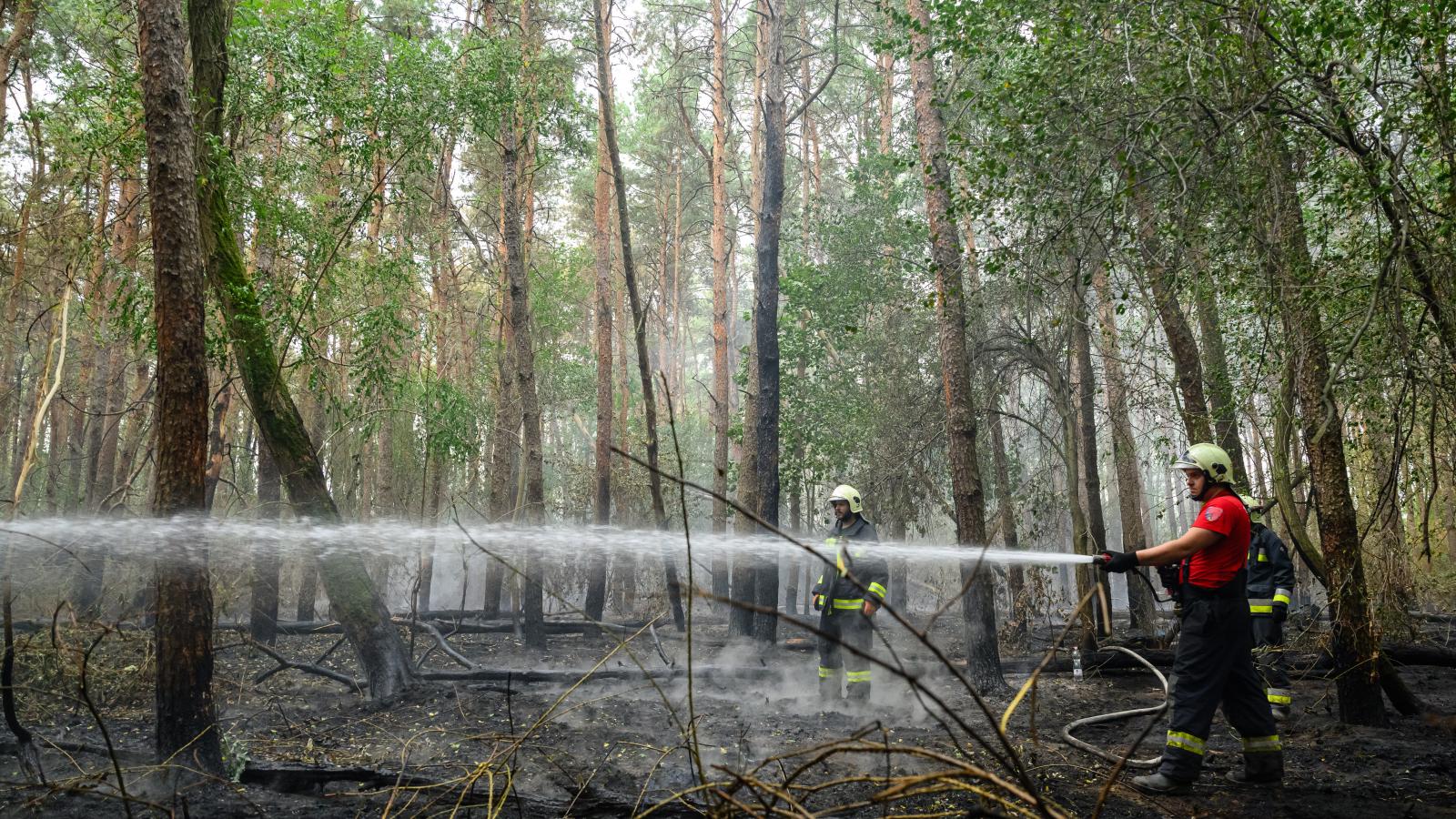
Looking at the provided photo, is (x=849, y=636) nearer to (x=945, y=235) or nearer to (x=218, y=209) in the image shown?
(x=945, y=235)

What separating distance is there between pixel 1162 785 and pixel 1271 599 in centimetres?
306

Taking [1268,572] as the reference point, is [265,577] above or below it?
below

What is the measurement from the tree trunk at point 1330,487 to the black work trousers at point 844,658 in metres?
3.80

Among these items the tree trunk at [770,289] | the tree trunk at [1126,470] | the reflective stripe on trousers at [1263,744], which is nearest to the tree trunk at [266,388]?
the tree trunk at [770,289]

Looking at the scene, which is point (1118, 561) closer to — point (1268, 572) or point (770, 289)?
point (1268, 572)

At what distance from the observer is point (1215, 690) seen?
5.12 m

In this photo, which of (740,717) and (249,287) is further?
(740,717)

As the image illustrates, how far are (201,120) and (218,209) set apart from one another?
694mm

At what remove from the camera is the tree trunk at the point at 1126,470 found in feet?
41.4

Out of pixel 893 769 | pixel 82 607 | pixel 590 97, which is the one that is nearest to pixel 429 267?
pixel 590 97

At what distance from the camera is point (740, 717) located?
7.90 meters

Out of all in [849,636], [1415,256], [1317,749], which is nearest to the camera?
[1415,256]

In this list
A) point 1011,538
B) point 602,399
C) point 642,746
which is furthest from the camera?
point 602,399

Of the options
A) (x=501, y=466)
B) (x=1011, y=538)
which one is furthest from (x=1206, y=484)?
(x=501, y=466)
